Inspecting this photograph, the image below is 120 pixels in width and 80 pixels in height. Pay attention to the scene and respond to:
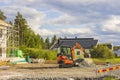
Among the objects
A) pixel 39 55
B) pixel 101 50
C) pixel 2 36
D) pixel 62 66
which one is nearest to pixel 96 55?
pixel 101 50

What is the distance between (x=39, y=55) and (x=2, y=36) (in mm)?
8547

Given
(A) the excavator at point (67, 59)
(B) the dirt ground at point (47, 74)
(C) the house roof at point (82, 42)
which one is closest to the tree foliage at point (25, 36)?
(C) the house roof at point (82, 42)

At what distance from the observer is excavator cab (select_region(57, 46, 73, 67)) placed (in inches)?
1419

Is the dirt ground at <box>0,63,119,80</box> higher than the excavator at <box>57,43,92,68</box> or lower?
lower

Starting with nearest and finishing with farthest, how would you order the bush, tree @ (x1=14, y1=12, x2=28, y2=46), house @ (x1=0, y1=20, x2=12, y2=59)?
house @ (x1=0, y1=20, x2=12, y2=59) → the bush → tree @ (x1=14, y1=12, x2=28, y2=46)

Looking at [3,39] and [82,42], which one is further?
[82,42]

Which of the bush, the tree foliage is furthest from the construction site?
the tree foliage

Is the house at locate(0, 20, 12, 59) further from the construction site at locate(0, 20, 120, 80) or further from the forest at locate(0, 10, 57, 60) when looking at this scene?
the forest at locate(0, 10, 57, 60)

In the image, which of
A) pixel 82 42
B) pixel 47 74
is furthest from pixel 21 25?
pixel 47 74

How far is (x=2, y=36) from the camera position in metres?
50.0

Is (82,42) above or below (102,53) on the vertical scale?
above

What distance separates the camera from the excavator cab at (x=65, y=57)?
1419 inches

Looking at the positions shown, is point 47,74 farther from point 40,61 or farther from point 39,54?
point 39,54

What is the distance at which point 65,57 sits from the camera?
36188 millimetres
